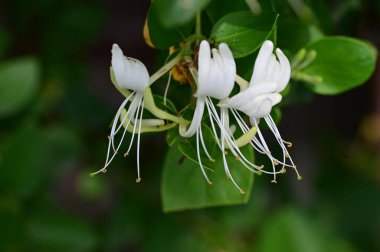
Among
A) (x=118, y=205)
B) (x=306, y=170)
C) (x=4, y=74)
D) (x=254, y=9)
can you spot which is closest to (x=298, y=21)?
(x=254, y=9)

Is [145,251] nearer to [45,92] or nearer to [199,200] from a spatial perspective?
[45,92]

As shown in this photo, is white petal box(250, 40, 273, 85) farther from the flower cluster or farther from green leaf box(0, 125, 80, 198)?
green leaf box(0, 125, 80, 198)

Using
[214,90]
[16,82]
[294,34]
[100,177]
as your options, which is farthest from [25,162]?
[214,90]

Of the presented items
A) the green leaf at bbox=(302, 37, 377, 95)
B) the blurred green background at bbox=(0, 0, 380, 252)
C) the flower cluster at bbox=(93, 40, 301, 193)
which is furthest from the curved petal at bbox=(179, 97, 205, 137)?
the blurred green background at bbox=(0, 0, 380, 252)

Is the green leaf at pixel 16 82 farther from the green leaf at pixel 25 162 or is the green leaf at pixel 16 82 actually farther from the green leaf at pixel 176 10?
the green leaf at pixel 176 10

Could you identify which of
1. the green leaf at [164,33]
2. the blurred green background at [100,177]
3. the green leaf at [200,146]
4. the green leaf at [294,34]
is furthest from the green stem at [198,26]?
the blurred green background at [100,177]

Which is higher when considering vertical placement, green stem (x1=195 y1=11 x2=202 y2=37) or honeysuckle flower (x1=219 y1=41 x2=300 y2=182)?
green stem (x1=195 y1=11 x2=202 y2=37)
